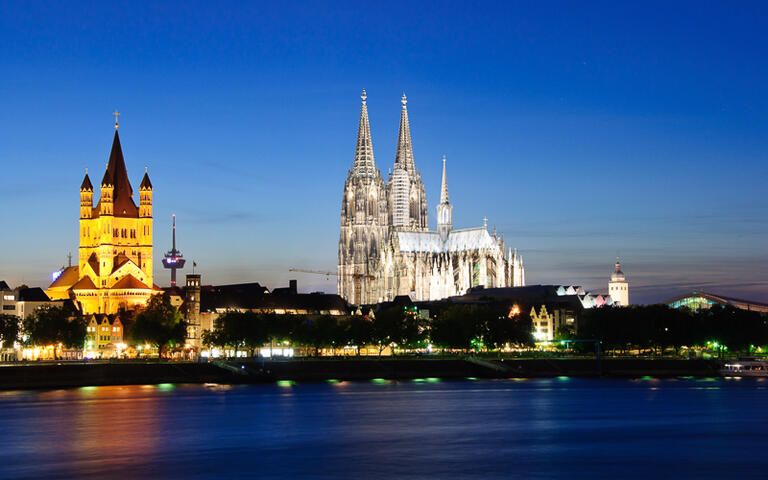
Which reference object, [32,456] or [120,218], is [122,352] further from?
[32,456]

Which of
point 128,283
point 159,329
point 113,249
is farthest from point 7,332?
point 113,249

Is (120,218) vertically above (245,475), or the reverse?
(120,218)

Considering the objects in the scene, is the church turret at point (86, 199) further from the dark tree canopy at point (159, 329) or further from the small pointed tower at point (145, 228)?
the dark tree canopy at point (159, 329)

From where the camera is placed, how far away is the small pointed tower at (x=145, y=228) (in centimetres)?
17962

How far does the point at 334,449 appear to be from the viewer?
64.1 metres

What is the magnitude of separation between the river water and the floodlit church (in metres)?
65.6

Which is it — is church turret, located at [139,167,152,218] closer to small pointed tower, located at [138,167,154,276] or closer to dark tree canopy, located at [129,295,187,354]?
small pointed tower, located at [138,167,154,276]

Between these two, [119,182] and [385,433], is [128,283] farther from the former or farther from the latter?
[385,433]

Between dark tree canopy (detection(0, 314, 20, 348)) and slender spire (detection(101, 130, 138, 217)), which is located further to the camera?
slender spire (detection(101, 130, 138, 217))

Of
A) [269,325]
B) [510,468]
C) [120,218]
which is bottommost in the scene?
[510,468]

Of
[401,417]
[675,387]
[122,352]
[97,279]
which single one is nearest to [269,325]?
[122,352]

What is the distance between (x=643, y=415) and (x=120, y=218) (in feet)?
368

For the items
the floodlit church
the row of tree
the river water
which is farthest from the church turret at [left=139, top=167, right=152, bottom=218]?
the river water

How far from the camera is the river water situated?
2243 inches
